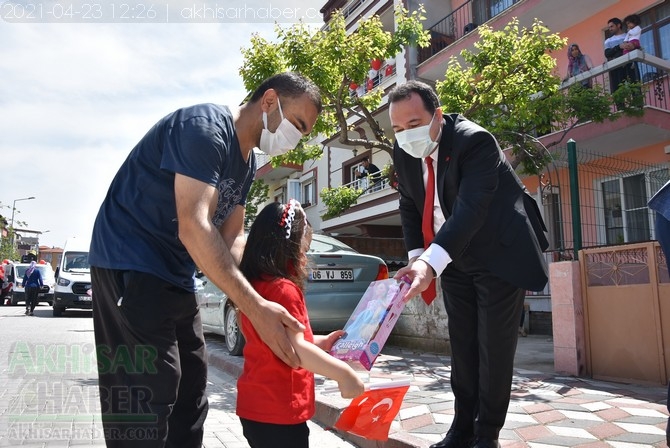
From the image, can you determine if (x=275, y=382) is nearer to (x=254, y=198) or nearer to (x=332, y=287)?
(x=332, y=287)

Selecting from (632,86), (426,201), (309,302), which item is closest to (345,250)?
(309,302)

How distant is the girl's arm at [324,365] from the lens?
203cm

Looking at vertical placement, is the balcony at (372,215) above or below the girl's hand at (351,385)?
above

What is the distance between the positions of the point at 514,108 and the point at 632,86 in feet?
8.63

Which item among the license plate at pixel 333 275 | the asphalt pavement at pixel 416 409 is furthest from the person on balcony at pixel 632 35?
the license plate at pixel 333 275

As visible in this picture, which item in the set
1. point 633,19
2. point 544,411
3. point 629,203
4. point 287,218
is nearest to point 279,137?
point 287,218

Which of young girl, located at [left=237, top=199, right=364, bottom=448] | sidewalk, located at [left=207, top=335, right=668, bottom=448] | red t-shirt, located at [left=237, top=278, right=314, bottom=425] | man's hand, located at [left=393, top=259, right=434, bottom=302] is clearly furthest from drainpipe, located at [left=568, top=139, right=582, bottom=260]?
red t-shirt, located at [left=237, top=278, right=314, bottom=425]

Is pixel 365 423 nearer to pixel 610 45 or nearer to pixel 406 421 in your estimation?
pixel 406 421

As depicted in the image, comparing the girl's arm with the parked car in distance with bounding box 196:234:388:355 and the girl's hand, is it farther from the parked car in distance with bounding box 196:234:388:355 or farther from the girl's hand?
the parked car in distance with bounding box 196:234:388:355

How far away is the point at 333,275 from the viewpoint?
277 inches

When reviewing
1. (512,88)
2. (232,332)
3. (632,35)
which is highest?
(632,35)

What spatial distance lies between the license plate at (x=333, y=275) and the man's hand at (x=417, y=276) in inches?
174

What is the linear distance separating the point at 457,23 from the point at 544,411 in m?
15.1

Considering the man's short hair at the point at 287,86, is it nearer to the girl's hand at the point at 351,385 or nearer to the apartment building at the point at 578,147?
the girl's hand at the point at 351,385
